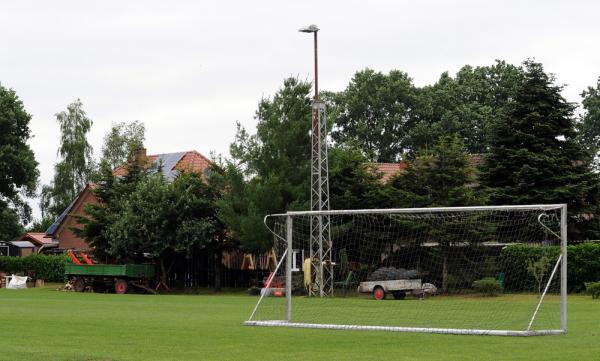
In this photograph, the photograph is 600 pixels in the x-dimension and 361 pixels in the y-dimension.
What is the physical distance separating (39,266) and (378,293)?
35.2 metres

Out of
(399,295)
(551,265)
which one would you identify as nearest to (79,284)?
(399,295)

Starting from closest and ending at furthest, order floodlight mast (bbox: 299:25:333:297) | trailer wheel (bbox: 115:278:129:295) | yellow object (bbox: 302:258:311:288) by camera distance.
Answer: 1. floodlight mast (bbox: 299:25:333:297)
2. yellow object (bbox: 302:258:311:288)
3. trailer wheel (bbox: 115:278:129:295)

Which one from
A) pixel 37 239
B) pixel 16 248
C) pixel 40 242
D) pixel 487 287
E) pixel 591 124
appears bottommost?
pixel 487 287

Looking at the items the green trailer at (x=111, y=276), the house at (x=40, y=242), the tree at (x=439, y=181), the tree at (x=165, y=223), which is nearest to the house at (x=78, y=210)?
the house at (x=40, y=242)

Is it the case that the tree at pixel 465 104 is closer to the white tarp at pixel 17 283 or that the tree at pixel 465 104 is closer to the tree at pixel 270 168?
the tree at pixel 270 168

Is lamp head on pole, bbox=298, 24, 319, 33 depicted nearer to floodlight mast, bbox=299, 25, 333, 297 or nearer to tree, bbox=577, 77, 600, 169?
floodlight mast, bbox=299, 25, 333, 297

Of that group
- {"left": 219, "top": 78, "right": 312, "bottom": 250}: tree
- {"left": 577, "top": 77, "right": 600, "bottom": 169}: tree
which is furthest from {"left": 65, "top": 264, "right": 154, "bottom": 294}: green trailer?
{"left": 577, "top": 77, "right": 600, "bottom": 169}: tree

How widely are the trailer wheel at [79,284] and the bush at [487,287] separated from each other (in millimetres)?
26769

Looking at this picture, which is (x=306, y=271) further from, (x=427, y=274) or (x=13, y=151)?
(x=13, y=151)

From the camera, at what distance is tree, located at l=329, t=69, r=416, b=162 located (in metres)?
89.2

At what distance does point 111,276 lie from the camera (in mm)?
50531

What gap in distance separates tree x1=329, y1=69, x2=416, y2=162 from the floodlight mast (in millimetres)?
40461

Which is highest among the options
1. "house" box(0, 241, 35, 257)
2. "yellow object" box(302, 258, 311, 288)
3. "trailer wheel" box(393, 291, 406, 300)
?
"house" box(0, 241, 35, 257)

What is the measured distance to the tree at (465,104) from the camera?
279 feet
